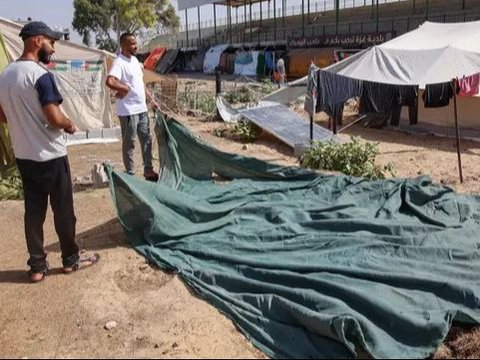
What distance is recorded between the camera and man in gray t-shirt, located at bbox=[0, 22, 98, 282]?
388 cm

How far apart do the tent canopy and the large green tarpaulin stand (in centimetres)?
365

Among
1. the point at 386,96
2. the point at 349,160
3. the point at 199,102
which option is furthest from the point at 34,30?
the point at 199,102

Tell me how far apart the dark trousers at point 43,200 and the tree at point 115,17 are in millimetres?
46216

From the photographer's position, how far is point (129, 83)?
6.61 m

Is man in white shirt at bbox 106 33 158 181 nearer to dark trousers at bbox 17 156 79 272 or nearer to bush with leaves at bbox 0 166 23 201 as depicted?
bush with leaves at bbox 0 166 23 201

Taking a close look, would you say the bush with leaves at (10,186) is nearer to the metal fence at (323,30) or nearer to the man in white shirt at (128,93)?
the man in white shirt at (128,93)

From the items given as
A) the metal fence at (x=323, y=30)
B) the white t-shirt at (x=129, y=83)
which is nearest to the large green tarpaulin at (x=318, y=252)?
the white t-shirt at (x=129, y=83)

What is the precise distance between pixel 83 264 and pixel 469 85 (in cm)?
832

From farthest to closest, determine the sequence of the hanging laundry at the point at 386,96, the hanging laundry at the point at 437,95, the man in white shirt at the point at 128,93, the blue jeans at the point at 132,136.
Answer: the hanging laundry at the point at 386,96 → the hanging laundry at the point at 437,95 → the blue jeans at the point at 132,136 → the man in white shirt at the point at 128,93

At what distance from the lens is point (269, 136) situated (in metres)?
11.8

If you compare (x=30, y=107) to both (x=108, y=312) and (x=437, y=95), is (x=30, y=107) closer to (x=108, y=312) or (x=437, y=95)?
(x=108, y=312)

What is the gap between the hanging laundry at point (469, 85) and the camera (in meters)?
10.1

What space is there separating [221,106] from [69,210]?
10.1m

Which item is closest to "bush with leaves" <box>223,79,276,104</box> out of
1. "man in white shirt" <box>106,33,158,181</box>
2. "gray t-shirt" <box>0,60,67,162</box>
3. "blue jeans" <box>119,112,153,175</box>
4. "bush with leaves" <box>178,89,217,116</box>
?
"bush with leaves" <box>178,89,217,116</box>
